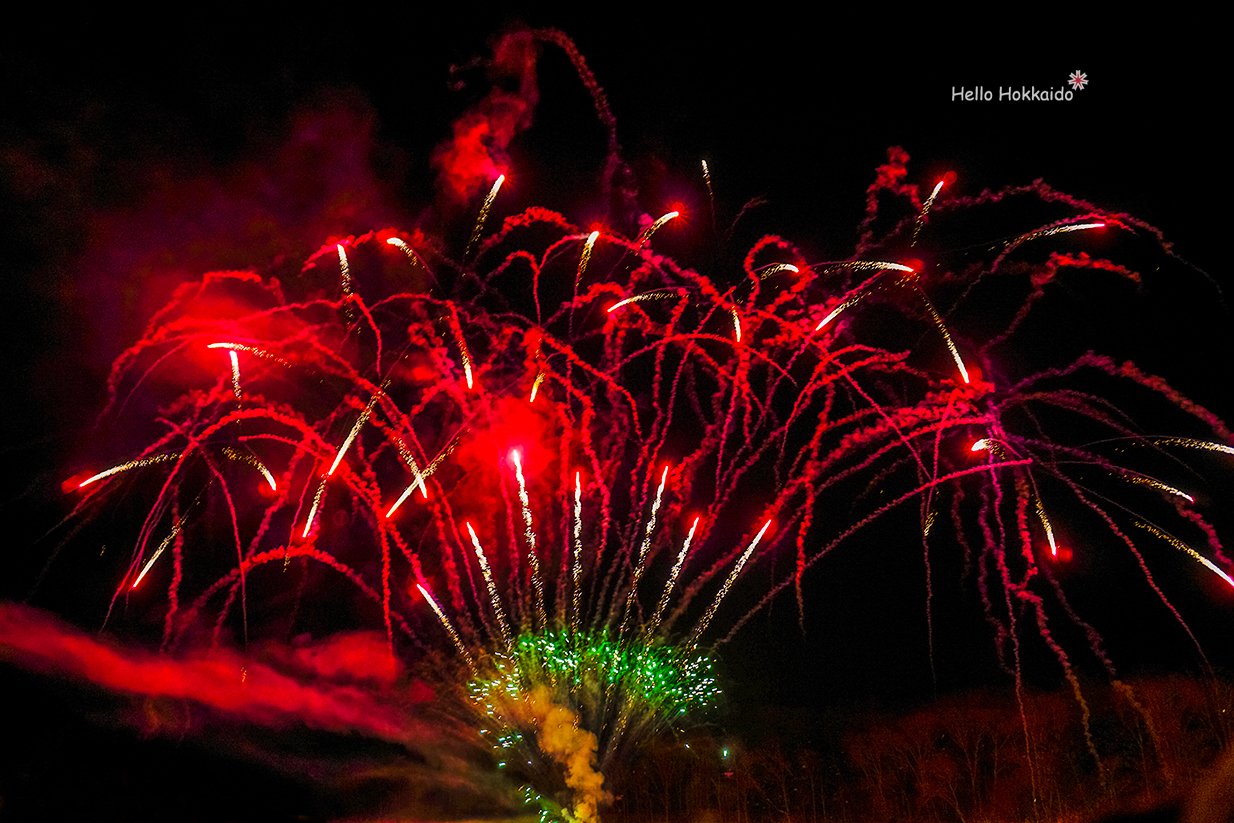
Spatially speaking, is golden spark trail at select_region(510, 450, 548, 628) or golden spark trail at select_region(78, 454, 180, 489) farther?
golden spark trail at select_region(510, 450, 548, 628)

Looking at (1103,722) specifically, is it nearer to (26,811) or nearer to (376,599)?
(376,599)

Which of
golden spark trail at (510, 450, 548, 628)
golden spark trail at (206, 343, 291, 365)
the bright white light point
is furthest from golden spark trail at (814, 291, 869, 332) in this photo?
golden spark trail at (206, 343, 291, 365)

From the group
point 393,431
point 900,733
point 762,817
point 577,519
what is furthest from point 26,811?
point 900,733

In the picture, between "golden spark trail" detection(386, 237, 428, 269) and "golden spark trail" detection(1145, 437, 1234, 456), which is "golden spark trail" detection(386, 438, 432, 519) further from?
"golden spark trail" detection(1145, 437, 1234, 456)

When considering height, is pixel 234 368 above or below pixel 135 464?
above

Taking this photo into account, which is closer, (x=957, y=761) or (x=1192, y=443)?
(x=1192, y=443)

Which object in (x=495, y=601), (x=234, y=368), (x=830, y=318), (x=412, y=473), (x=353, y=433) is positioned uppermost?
(x=234, y=368)

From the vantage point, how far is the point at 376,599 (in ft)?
59.9

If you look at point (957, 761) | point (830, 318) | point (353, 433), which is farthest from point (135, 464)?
point (957, 761)

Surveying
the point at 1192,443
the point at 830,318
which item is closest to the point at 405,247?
the point at 830,318

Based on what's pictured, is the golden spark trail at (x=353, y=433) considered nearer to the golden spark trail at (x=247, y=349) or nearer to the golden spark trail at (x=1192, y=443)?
the golden spark trail at (x=247, y=349)

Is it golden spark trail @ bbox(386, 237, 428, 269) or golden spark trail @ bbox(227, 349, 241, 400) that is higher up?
golden spark trail @ bbox(386, 237, 428, 269)

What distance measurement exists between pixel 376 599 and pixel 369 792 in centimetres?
435

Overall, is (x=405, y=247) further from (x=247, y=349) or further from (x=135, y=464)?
(x=135, y=464)
